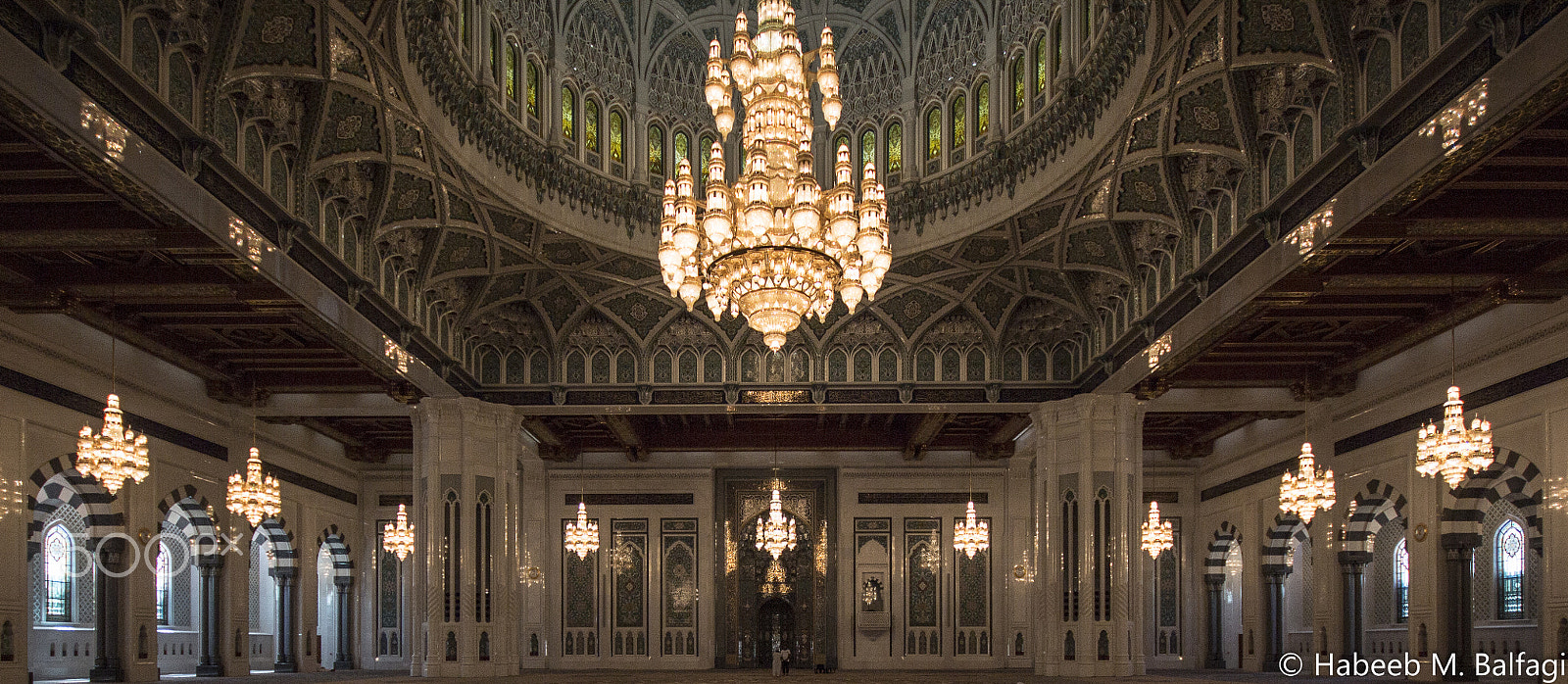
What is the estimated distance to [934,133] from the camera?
782 inches

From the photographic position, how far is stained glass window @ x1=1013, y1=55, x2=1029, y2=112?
17781mm

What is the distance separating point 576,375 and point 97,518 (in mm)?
7932

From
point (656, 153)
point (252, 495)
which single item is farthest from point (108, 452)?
point (656, 153)

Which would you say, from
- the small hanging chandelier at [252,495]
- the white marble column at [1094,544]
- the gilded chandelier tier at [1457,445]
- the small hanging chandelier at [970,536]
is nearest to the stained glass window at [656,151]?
the small hanging chandelier at [252,495]

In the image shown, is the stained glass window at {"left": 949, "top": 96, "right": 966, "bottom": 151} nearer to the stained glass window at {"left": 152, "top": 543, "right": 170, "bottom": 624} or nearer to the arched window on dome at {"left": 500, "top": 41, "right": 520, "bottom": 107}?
the arched window on dome at {"left": 500, "top": 41, "right": 520, "bottom": 107}

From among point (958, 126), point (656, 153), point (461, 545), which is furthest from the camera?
point (656, 153)

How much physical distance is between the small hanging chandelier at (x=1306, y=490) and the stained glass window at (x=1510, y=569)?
5.22 m

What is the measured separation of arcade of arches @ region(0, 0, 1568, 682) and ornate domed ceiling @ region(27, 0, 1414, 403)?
6cm

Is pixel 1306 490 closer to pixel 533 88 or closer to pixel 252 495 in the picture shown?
pixel 533 88

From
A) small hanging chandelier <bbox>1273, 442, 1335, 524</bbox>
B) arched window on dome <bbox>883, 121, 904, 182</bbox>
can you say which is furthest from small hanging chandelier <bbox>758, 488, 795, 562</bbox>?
small hanging chandelier <bbox>1273, 442, 1335, 524</bbox>

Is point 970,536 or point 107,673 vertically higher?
point 970,536

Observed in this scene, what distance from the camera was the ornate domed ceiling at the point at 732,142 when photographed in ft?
39.6

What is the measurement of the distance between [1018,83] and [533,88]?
7.06 m

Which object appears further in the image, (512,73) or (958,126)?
(958,126)
